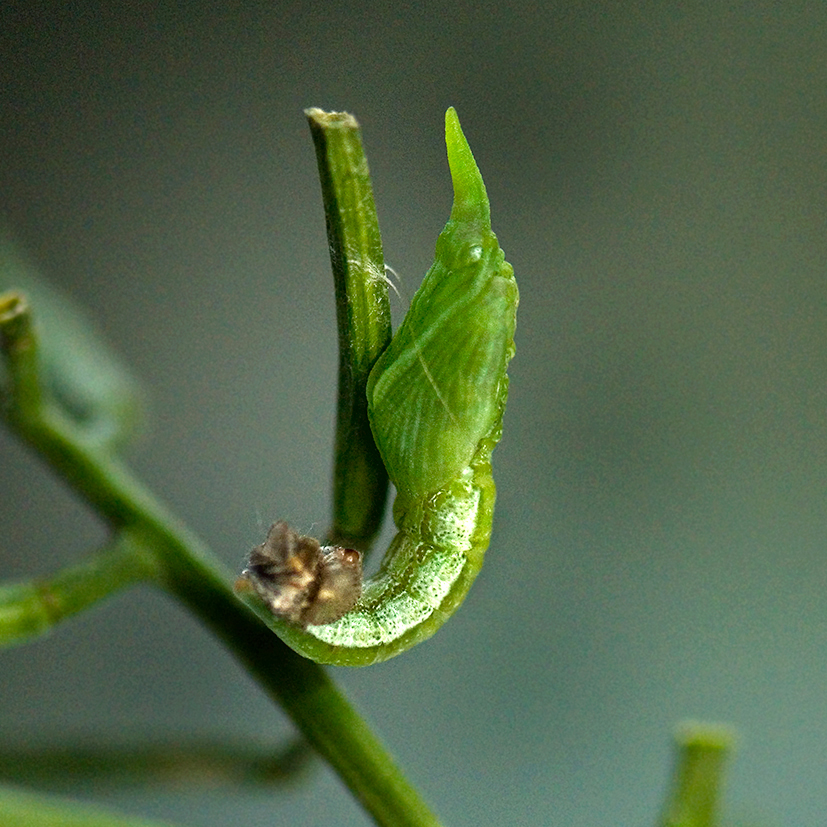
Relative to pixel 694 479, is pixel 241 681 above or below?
below

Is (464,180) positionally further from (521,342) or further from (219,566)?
(521,342)

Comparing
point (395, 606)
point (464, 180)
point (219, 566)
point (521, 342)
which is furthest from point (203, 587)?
point (521, 342)

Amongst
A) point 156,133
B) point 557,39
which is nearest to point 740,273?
point 557,39

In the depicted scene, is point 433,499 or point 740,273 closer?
point 433,499

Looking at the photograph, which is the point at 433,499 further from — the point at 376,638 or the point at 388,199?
the point at 388,199

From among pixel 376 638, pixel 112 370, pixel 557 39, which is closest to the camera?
pixel 376 638

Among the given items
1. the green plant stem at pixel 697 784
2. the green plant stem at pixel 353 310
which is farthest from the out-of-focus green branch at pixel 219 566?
the green plant stem at pixel 697 784
